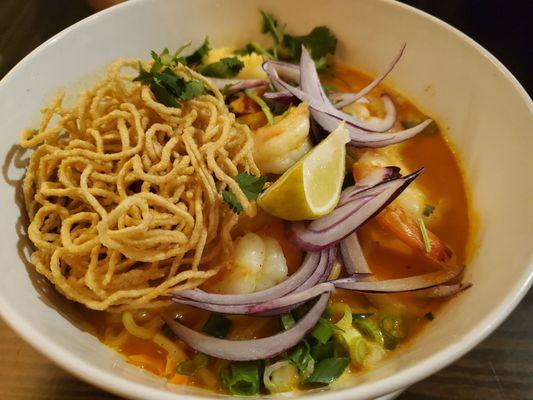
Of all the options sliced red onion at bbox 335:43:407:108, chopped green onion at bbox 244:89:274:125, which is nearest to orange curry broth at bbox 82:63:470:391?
sliced red onion at bbox 335:43:407:108

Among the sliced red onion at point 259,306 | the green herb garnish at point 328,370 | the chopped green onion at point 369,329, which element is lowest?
the chopped green onion at point 369,329

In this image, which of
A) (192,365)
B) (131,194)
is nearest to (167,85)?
(131,194)

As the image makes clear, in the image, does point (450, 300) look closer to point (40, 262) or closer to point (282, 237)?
point (282, 237)

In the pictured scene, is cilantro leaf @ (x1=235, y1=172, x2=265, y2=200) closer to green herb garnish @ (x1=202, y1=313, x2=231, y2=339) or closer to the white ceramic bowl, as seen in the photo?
green herb garnish @ (x1=202, y1=313, x2=231, y2=339)

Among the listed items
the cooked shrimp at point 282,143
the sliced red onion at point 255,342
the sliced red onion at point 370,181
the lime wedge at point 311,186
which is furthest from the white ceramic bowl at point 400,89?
the cooked shrimp at point 282,143

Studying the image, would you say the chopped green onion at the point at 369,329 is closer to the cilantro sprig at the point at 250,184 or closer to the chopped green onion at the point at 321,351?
the chopped green onion at the point at 321,351
